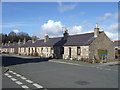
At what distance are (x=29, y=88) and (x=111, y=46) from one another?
2472 cm

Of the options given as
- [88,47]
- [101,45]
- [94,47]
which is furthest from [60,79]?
[101,45]

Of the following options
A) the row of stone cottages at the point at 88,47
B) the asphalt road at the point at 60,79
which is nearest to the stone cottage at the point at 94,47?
the row of stone cottages at the point at 88,47

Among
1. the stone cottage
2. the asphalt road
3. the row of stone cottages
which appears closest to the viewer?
the asphalt road

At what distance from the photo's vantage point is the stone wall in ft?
88.0

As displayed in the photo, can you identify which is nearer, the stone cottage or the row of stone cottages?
the stone cottage

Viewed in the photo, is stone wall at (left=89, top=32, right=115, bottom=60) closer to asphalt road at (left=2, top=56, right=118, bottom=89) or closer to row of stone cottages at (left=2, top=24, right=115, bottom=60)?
row of stone cottages at (left=2, top=24, right=115, bottom=60)

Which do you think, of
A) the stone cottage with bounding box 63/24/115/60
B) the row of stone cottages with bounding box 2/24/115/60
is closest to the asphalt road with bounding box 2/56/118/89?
the row of stone cottages with bounding box 2/24/115/60

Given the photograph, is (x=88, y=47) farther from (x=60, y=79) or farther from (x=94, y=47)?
(x=60, y=79)

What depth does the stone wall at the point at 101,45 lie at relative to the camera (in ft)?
88.0

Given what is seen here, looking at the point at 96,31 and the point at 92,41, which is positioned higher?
the point at 96,31

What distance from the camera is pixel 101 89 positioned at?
7723 mm

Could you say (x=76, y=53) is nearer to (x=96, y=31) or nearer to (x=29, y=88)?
(x=96, y=31)

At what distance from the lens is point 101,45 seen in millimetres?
28109

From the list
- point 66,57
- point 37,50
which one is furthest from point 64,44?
point 37,50
